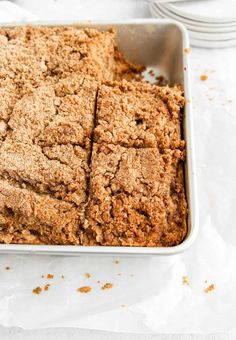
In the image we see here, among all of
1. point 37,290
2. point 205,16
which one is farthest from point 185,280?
point 205,16

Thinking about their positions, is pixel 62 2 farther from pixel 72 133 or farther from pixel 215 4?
pixel 72 133

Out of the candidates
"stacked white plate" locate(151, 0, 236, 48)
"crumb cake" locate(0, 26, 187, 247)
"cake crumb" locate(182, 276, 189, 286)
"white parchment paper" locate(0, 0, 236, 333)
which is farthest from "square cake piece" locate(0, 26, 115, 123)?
"cake crumb" locate(182, 276, 189, 286)

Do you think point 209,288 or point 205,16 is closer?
point 209,288

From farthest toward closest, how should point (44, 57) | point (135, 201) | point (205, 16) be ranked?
point (205, 16) < point (44, 57) < point (135, 201)

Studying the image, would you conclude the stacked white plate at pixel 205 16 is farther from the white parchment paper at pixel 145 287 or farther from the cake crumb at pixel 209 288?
the cake crumb at pixel 209 288

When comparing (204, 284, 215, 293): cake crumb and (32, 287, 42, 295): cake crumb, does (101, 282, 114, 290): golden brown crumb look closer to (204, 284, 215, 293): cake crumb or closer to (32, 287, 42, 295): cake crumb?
(32, 287, 42, 295): cake crumb

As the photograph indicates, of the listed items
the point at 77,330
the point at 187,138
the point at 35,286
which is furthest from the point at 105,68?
the point at 77,330

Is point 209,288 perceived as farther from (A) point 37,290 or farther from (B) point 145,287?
(A) point 37,290
